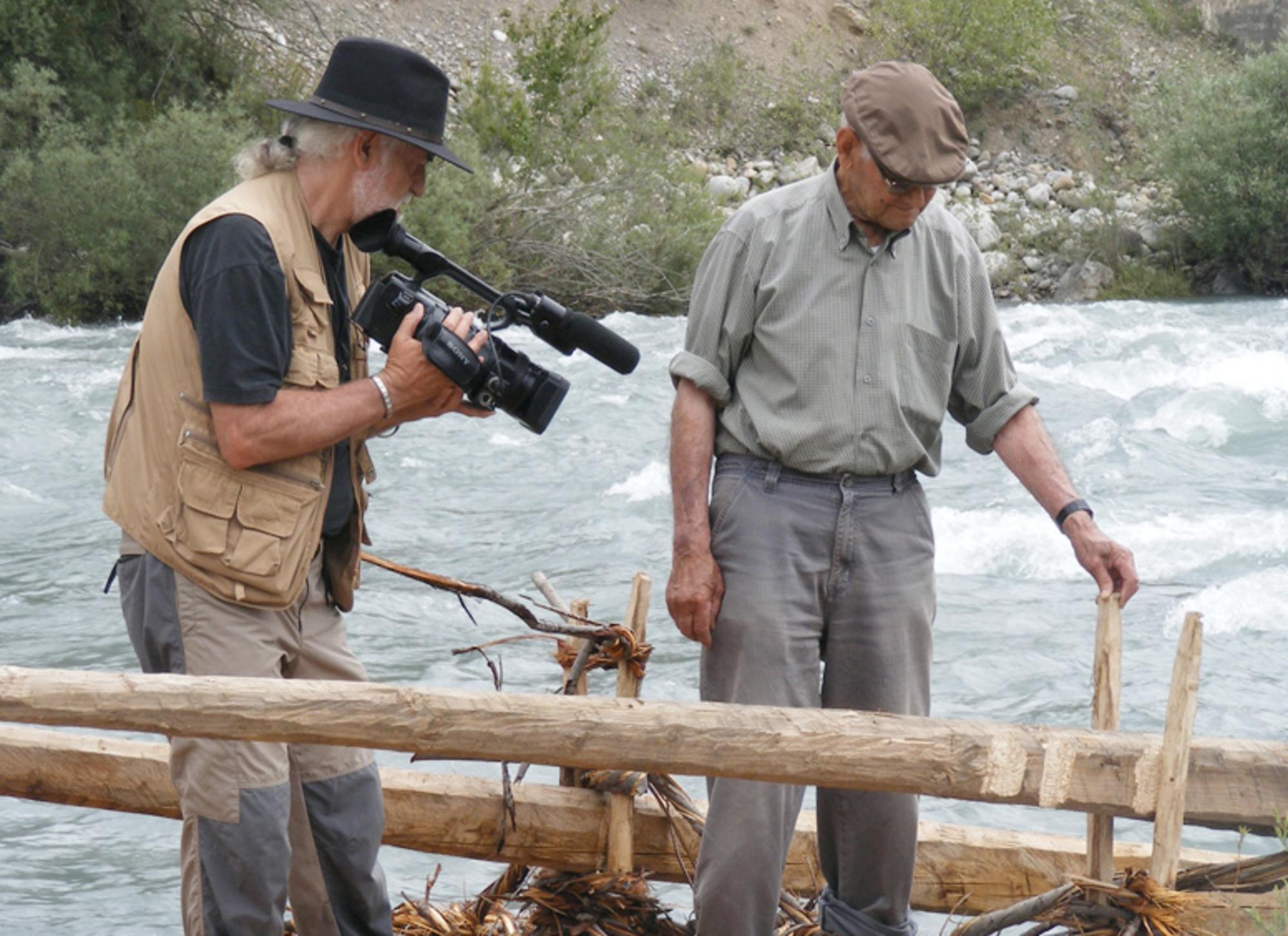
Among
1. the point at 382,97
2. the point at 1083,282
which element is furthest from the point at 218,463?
the point at 1083,282

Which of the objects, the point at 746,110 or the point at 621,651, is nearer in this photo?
the point at 621,651

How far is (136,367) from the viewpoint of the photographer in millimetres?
2592

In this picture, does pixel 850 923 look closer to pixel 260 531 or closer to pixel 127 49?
pixel 260 531

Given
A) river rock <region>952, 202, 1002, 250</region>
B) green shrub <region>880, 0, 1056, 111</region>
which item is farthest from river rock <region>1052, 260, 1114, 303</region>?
green shrub <region>880, 0, 1056, 111</region>

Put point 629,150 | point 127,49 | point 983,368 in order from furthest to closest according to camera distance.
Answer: point 127,49
point 629,150
point 983,368

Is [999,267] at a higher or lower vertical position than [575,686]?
lower

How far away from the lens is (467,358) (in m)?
2.61

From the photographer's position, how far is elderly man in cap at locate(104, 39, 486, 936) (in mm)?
2475

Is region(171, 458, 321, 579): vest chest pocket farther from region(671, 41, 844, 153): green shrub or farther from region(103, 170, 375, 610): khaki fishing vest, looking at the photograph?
region(671, 41, 844, 153): green shrub

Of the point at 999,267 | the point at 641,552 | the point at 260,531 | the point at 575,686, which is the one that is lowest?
the point at 641,552

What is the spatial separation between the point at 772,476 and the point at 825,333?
255mm

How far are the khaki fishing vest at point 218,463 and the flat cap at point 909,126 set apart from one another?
0.92 m

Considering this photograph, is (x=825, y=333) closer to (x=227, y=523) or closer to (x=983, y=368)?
(x=983, y=368)

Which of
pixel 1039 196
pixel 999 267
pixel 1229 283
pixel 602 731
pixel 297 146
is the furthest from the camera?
pixel 1039 196
